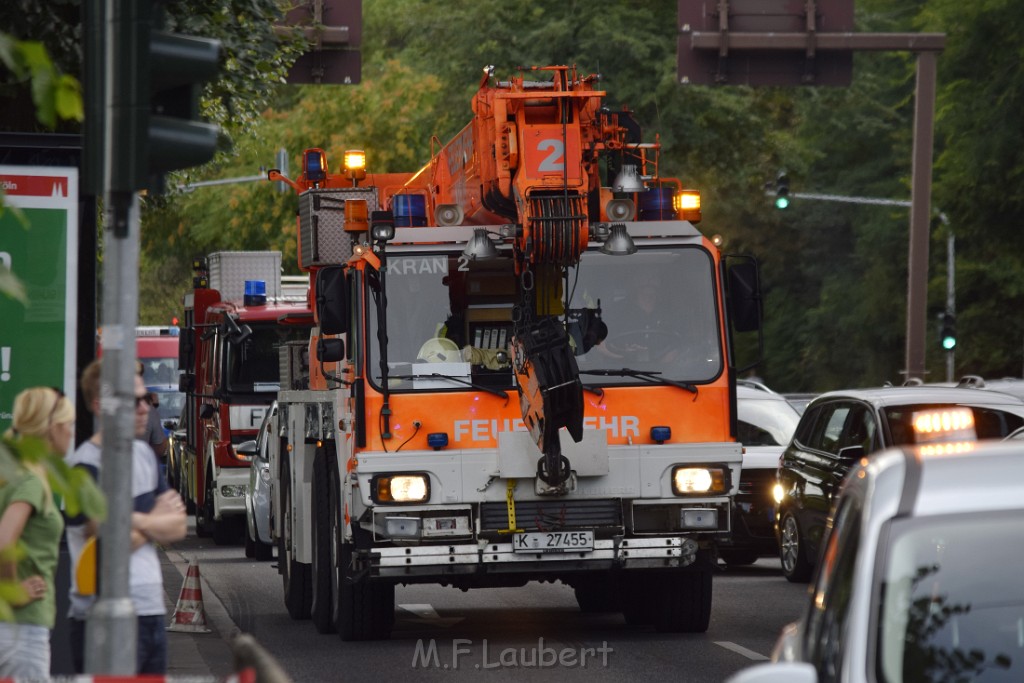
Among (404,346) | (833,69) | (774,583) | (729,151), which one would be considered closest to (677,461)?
(404,346)

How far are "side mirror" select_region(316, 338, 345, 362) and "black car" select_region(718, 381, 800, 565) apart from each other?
584 centimetres

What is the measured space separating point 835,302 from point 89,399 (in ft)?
173

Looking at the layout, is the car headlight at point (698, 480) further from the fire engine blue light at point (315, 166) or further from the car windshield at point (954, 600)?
the car windshield at point (954, 600)

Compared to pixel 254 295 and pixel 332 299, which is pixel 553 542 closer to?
pixel 332 299

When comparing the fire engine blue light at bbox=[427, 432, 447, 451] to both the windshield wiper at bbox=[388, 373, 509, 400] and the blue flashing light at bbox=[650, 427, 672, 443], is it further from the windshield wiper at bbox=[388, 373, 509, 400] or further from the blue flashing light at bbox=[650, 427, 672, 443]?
the blue flashing light at bbox=[650, 427, 672, 443]

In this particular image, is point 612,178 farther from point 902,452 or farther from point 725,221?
point 725,221

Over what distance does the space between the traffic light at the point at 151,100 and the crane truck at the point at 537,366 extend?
6193mm

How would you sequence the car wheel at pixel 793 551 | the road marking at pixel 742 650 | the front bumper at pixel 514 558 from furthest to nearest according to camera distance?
the car wheel at pixel 793 551, the front bumper at pixel 514 558, the road marking at pixel 742 650

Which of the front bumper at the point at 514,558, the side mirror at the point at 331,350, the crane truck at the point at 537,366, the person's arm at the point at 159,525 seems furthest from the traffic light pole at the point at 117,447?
the side mirror at the point at 331,350

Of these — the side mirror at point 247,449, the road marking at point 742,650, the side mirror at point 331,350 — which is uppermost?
the side mirror at point 331,350

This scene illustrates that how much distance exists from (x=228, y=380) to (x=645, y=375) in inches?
446

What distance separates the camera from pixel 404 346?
42.7 ft

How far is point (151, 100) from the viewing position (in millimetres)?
6312

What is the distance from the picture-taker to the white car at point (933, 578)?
488 centimetres
